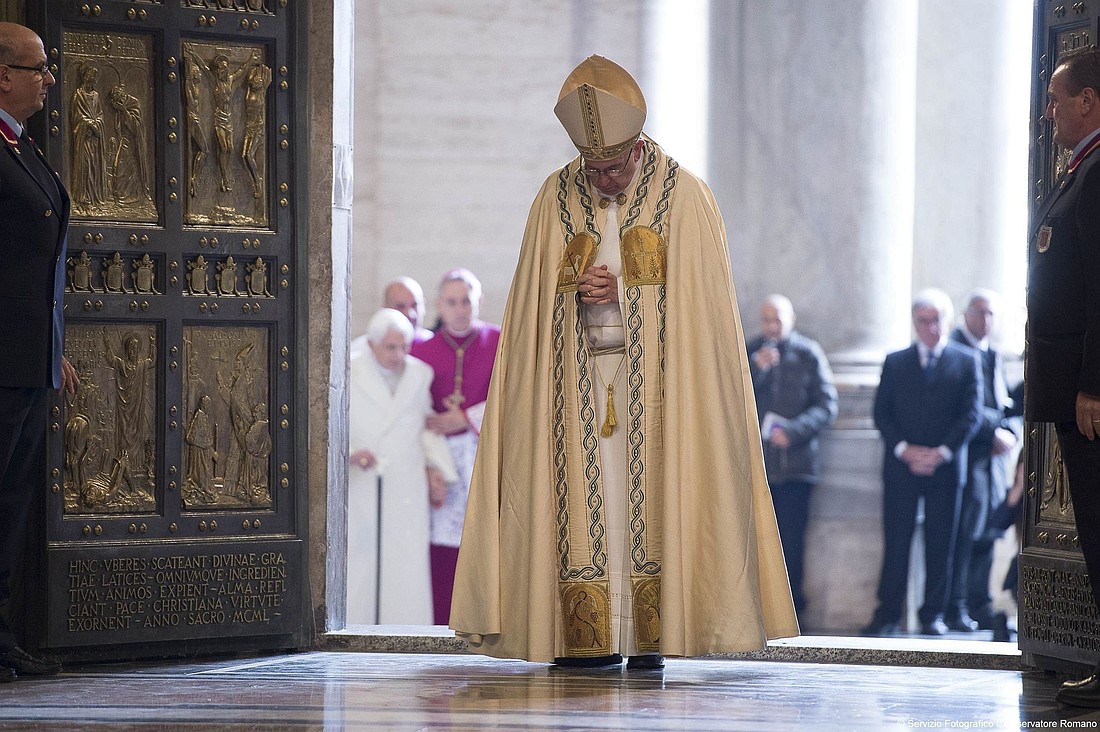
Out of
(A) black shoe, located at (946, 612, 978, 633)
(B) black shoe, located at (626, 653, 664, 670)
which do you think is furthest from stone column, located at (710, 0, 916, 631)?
(B) black shoe, located at (626, 653, 664, 670)

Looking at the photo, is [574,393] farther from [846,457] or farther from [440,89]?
[440,89]

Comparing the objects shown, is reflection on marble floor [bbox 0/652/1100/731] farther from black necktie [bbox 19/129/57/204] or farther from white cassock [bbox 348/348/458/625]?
white cassock [bbox 348/348/458/625]

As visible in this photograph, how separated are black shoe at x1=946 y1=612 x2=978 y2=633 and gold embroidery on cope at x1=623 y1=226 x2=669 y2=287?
489 centimetres

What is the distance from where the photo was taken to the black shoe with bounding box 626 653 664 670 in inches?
219

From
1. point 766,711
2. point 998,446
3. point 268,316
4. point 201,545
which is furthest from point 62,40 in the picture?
point 998,446

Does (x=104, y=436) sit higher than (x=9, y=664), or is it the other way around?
(x=104, y=436)

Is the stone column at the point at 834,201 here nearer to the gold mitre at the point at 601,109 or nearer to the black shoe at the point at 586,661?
the black shoe at the point at 586,661

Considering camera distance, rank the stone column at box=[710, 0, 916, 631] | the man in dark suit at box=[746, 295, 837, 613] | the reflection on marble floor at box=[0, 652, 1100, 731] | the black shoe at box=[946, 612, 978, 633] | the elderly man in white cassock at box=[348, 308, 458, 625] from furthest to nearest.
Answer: the stone column at box=[710, 0, 916, 631], the man in dark suit at box=[746, 295, 837, 613], the black shoe at box=[946, 612, 978, 633], the elderly man in white cassock at box=[348, 308, 458, 625], the reflection on marble floor at box=[0, 652, 1100, 731]

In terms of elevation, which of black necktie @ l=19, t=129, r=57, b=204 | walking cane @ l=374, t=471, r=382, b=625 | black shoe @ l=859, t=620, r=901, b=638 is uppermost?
black necktie @ l=19, t=129, r=57, b=204

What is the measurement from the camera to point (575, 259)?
5566 mm

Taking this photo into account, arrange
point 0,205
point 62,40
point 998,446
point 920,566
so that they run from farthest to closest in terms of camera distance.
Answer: point 920,566 < point 998,446 < point 62,40 < point 0,205

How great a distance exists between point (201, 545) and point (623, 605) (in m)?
1.60

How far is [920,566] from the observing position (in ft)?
34.6

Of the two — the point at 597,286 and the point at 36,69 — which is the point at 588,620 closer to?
the point at 597,286
